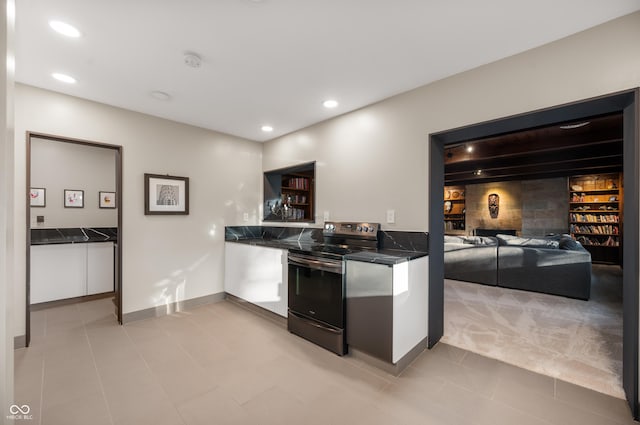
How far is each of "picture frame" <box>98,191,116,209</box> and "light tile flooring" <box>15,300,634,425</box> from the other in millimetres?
2302

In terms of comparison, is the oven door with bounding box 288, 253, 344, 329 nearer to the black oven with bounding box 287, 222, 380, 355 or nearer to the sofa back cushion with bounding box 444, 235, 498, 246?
the black oven with bounding box 287, 222, 380, 355

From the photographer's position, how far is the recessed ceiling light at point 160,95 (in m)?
2.63

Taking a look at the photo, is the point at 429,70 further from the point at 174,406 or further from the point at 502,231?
the point at 502,231

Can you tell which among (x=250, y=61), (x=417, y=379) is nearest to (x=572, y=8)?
(x=250, y=61)

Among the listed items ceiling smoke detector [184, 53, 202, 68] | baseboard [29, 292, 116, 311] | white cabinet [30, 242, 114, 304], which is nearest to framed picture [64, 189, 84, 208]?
white cabinet [30, 242, 114, 304]

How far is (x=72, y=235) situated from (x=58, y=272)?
69cm

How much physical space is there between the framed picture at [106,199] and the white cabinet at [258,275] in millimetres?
2296

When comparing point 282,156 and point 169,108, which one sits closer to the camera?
point 169,108

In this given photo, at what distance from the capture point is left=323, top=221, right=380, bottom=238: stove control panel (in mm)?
2807

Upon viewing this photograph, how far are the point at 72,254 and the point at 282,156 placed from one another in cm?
323

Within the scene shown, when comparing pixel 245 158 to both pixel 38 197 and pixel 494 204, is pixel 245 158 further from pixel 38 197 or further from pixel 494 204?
pixel 494 204

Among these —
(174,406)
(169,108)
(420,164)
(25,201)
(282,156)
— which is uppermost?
(169,108)

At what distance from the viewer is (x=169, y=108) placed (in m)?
3.02

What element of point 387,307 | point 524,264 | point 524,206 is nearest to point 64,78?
point 387,307
